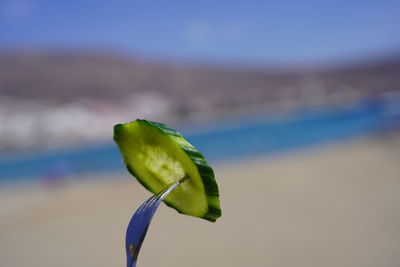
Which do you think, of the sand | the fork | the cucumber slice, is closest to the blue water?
the sand

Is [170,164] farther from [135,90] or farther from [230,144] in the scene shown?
[135,90]

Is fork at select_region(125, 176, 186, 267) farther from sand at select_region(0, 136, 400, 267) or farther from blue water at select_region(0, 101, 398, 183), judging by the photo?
blue water at select_region(0, 101, 398, 183)

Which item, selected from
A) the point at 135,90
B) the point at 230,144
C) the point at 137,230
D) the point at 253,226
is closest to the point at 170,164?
the point at 137,230

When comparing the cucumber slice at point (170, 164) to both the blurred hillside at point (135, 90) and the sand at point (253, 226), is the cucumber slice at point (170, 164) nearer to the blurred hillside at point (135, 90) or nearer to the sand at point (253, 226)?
the sand at point (253, 226)

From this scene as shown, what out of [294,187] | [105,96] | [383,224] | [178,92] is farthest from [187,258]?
[178,92]

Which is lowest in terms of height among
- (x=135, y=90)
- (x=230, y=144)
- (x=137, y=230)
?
(x=137, y=230)

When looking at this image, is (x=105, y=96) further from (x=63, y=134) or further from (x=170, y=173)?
(x=170, y=173)

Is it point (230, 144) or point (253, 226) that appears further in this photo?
point (230, 144)
